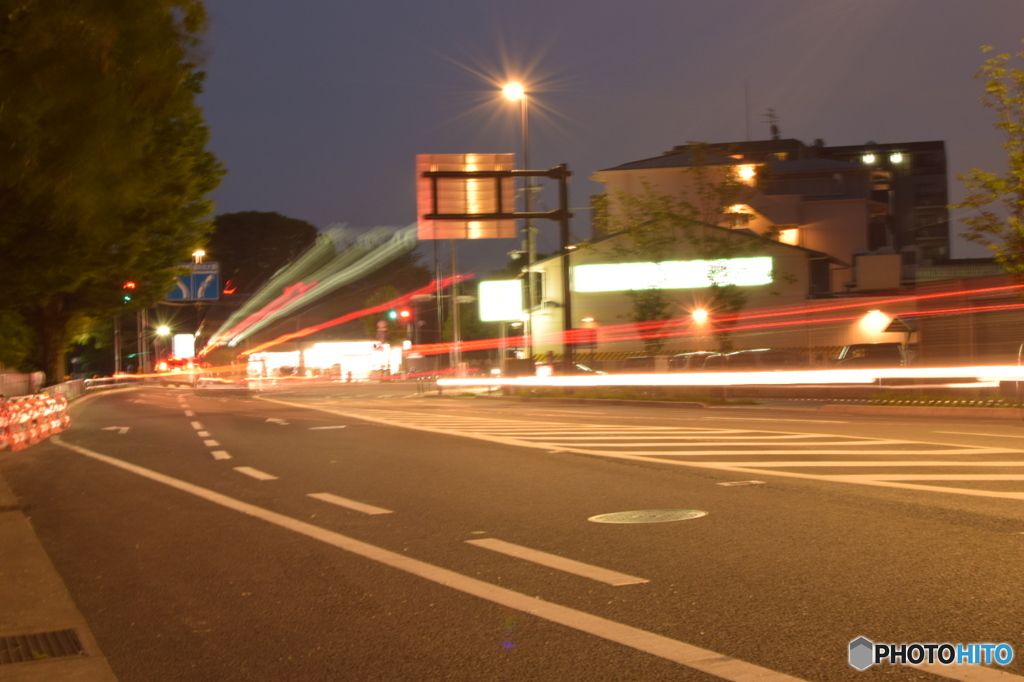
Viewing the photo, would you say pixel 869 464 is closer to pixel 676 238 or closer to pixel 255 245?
pixel 676 238

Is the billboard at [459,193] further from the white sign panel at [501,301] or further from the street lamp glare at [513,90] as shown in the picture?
the white sign panel at [501,301]

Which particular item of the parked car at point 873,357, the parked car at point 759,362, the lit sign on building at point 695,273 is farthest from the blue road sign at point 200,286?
the parked car at point 873,357

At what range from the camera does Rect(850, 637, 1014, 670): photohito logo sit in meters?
4.66

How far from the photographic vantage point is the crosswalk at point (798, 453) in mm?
10328

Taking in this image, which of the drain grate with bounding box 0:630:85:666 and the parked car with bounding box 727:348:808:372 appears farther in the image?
the parked car with bounding box 727:348:808:372

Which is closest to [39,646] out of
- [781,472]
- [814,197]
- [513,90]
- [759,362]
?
[781,472]

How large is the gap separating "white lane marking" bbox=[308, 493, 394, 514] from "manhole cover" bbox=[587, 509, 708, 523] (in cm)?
209

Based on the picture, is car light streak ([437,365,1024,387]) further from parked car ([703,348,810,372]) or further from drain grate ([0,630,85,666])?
drain grate ([0,630,85,666])

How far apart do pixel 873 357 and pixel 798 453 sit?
24.4 meters

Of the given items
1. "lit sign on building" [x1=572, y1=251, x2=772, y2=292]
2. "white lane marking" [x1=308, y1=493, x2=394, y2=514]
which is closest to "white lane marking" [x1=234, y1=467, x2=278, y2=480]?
"white lane marking" [x1=308, y1=493, x2=394, y2=514]

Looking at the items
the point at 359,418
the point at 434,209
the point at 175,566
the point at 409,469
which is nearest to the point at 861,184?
the point at 434,209

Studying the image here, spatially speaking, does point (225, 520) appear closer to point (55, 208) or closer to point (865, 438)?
point (55, 208)

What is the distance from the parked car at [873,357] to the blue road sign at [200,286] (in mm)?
26766

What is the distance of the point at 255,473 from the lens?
1298 cm
